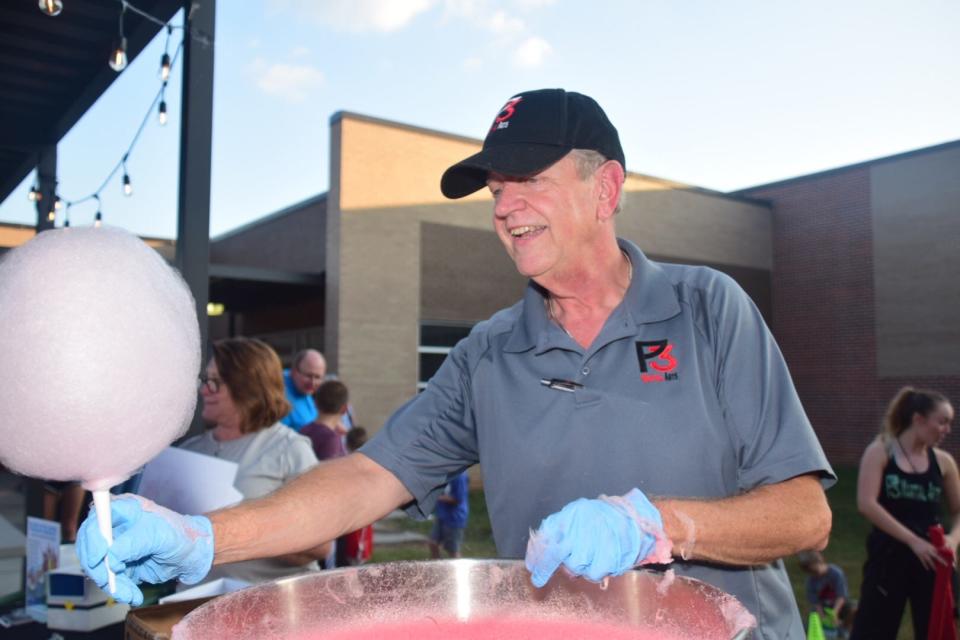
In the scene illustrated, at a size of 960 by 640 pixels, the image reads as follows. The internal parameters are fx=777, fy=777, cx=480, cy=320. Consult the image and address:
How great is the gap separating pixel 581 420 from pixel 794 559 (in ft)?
24.4

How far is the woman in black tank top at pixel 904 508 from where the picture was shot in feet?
14.6

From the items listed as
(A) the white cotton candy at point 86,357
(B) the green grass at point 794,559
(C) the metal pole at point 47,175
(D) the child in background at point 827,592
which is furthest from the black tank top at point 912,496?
(C) the metal pole at point 47,175

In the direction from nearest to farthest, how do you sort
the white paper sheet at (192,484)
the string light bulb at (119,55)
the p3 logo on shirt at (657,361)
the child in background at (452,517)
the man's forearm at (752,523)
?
1. the man's forearm at (752,523)
2. the p3 logo on shirt at (657,361)
3. the white paper sheet at (192,484)
4. the string light bulb at (119,55)
5. the child in background at (452,517)

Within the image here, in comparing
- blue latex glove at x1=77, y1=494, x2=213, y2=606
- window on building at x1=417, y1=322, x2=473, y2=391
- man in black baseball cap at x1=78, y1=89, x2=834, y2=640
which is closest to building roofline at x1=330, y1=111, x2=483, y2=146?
window on building at x1=417, y1=322, x2=473, y2=391

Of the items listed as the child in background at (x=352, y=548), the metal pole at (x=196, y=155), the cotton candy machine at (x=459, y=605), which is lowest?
the child in background at (x=352, y=548)

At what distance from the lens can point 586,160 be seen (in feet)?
5.74

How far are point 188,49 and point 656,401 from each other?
3.08 meters

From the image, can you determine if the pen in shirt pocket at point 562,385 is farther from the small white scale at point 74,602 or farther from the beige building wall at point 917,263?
the beige building wall at point 917,263

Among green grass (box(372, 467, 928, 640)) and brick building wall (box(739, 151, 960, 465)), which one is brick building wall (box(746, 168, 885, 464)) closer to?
brick building wall (box(739, 151, 960, 465))

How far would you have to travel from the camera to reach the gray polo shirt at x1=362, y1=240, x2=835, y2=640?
1493 mm

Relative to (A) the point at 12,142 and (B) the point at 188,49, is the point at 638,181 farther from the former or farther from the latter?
(B) the point at 188,49

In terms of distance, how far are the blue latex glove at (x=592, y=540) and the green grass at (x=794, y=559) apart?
517 cm

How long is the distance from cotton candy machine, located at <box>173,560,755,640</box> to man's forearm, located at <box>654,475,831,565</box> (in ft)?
0.25

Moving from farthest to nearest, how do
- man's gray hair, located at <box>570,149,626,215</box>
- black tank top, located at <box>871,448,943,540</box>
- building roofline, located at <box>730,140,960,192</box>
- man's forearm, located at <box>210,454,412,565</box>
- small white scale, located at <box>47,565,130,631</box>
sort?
1. building roofline, located at <box>730,140,960,192</box>
2. black tank top, located at <box>871,448,943,540</box>
3. small white scale, located at <box>47,565,130,631</box>
4. man's gray hair, located at <box>570,149,626,215</box>
5. man's forearm, located at <box>210,454,412,565</box>
